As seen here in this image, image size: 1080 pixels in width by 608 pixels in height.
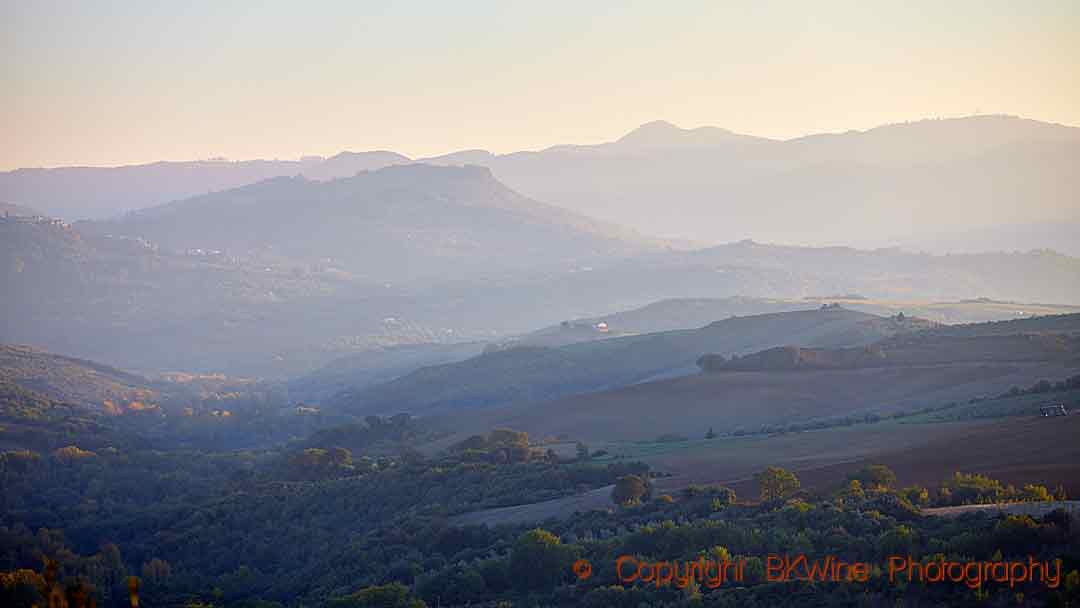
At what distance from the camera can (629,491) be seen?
33.5 meters

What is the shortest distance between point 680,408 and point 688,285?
131 meters

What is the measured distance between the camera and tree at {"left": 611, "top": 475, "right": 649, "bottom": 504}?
109 ft

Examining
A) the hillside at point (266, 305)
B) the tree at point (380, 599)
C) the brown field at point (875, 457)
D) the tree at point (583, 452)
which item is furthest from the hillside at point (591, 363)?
the tree at point (380, 599)

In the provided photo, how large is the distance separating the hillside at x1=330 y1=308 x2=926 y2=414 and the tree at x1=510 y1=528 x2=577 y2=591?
175ft

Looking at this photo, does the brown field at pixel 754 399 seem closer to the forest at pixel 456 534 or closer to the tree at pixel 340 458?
the forest at pixel 456 534

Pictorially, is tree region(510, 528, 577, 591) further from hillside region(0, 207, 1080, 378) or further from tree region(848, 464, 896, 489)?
hillside region(0, 207, 1080, 378)

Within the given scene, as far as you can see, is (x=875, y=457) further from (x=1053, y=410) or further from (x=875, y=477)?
(x=1053, y=410)

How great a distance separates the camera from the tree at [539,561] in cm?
2420

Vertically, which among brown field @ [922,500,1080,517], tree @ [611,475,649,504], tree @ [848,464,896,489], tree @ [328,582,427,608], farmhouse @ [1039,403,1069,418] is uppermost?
brown field @ [922,500,1080,517]

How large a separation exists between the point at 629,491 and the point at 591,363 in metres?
57.9

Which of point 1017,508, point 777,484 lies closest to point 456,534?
point 777,484

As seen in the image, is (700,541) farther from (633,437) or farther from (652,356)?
(652,356)

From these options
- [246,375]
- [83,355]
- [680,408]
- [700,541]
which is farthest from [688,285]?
[700,541]

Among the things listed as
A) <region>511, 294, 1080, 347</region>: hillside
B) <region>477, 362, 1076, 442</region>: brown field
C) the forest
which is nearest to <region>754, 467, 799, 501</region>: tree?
the forest
